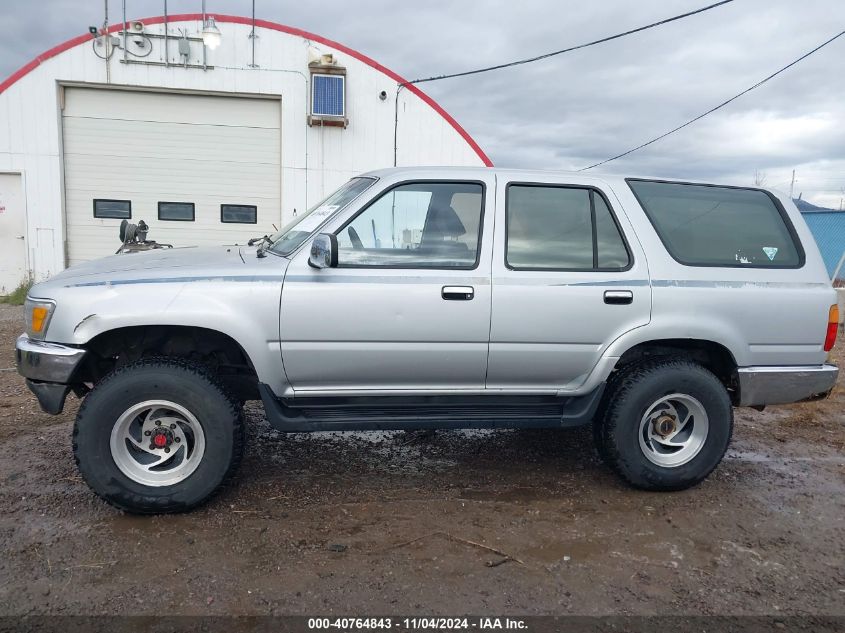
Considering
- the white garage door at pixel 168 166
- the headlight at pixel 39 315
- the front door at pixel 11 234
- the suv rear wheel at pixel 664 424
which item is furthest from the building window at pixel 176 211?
the suv rear wheel at pixel 664 424

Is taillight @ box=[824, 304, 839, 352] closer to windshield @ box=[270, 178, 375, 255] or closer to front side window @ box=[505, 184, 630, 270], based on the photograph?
front side window @ box=[505, 184, 630, 270]

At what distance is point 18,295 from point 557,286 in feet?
37.7

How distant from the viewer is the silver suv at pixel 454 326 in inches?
134

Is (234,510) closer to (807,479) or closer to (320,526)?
(320,526)

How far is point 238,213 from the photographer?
1260 centimetres

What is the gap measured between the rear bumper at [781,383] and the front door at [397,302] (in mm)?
1684

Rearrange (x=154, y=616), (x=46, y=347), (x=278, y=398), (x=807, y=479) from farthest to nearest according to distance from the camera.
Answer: (x=807, y=479)
(x=278, y=398)
(x=46, y=347)
(x=154, y=616)

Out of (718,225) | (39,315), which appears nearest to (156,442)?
(39,315)

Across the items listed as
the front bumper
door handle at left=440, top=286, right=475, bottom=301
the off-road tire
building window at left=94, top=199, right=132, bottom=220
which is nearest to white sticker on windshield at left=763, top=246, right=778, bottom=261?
door handle at left=440, top=286, right=475, bottom=301

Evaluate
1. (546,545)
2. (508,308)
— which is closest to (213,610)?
(546,545)

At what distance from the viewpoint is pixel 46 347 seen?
11.1 ft

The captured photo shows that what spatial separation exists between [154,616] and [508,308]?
7.49 feet

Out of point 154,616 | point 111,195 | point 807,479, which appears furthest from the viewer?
point 111,195

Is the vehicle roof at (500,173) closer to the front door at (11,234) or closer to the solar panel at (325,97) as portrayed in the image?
the solar panel at (325,97)
